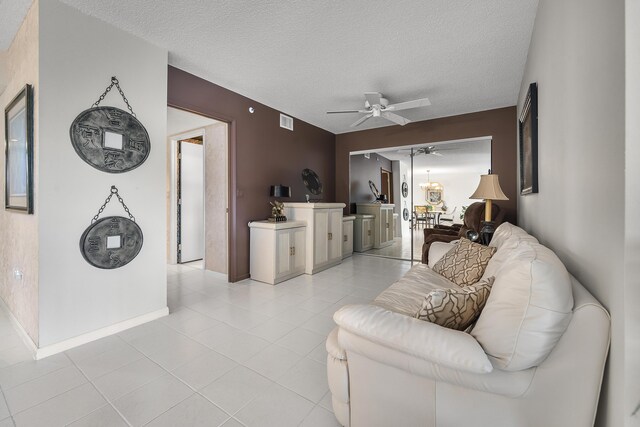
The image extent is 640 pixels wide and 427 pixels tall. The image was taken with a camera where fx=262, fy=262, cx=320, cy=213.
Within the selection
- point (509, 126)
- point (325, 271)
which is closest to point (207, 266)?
point (325, 271)

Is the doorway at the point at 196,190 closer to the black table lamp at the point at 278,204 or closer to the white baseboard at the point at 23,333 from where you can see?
the black table lamp at the point at 278,204

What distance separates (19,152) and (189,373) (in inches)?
94.5

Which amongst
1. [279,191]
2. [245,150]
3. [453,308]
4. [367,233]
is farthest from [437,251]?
[367,233]

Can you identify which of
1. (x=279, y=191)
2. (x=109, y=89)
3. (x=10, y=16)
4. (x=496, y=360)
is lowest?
(x=496, y=360)

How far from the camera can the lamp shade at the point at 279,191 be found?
4250 mm

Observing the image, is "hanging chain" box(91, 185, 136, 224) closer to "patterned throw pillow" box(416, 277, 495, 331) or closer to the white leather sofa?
the white leather sofa

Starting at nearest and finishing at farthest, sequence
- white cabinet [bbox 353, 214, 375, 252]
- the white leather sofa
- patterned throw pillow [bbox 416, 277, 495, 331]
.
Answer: the white leather sofa
patterned throw pillow [bbox 416, 277, 495, 331]
white cabinet [bbox 353, 214, 375, 252]

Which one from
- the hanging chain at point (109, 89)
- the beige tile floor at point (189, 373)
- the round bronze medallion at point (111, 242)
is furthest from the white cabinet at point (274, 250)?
the hanging chain at point (109, 89)

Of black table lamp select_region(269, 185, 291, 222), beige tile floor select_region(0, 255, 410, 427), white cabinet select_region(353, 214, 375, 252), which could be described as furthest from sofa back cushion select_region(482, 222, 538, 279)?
white cabinet select_region(353, 214, 375, 252)

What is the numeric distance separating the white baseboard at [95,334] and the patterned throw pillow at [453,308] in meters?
2.59

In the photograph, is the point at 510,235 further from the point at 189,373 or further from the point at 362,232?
the point at 362,232

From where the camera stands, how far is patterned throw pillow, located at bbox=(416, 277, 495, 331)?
3.71ft

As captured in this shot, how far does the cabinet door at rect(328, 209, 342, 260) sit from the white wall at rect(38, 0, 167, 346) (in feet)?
8.87

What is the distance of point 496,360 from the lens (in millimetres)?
906
